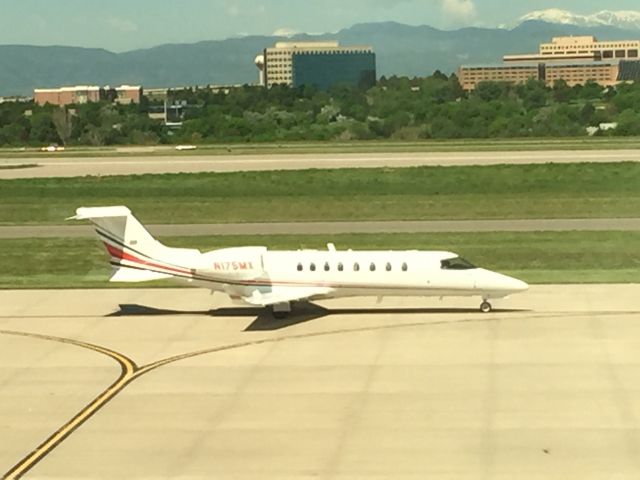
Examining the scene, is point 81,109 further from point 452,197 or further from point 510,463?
point 510,463

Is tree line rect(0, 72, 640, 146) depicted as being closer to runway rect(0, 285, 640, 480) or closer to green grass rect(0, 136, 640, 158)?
green grass rect(0, 136, 640, 158)

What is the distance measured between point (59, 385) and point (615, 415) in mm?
12873

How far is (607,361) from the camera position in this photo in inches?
→ 1204

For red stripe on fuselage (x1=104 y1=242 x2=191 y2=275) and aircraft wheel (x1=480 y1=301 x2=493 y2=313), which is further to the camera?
aircraft wheel (x1=480 y1=301 x2=493 y2=313)

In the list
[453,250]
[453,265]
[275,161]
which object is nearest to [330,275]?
[453,265]

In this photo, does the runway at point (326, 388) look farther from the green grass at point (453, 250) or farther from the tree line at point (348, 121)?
the tree line at point (348, 121)

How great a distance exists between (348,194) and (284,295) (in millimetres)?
33703

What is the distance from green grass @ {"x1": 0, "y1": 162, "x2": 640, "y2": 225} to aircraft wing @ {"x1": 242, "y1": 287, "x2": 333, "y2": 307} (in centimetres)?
2514

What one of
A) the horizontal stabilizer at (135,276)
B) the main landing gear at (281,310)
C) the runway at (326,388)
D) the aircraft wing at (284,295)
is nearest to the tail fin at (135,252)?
the horizontal stabilizer at (135,276)

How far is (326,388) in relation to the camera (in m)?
28.6

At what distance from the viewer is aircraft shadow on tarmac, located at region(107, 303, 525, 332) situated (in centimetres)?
3712

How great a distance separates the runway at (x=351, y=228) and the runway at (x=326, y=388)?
16.2 metres

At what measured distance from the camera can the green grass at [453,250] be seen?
148 feet

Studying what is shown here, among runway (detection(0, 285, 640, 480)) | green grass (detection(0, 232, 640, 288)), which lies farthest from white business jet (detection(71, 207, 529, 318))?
green grass (detection(0, 232, 640, 288))
